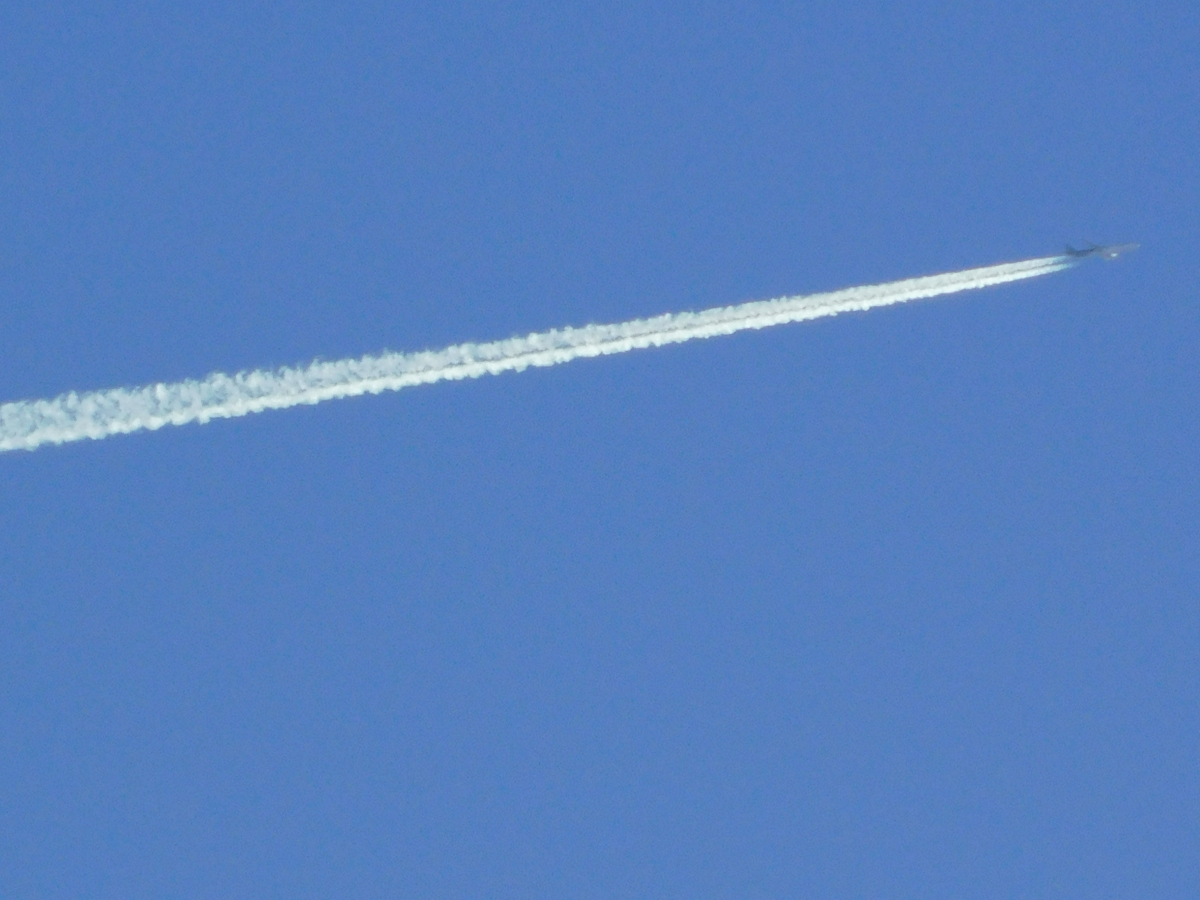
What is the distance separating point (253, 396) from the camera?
29.8 metres

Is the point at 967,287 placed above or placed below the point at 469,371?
above

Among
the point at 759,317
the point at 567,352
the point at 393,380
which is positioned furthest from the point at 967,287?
the point at 393,380

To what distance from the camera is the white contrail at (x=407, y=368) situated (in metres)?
27.7

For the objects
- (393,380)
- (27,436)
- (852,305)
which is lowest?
(27,436)

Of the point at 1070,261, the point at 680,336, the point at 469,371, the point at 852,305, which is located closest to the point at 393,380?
the point at 469,371

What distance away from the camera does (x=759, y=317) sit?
35.3 metres

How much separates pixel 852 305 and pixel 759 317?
2.59 m

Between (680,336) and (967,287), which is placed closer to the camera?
(680,336)

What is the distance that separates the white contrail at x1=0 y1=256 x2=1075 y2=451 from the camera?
27.7 m

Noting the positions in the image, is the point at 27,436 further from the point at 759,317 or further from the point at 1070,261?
the point at 1070,261

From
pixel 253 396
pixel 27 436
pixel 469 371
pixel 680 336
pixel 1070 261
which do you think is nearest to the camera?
pixel 27 436

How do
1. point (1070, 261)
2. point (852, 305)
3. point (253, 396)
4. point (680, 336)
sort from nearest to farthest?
1. point (253, 396)
2. point (680, 336)
3. point (852, 305)
4. point (1070, 261)

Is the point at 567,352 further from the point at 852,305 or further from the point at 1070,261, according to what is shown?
the point at 1070,261

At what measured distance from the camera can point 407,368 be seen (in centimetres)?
3177
